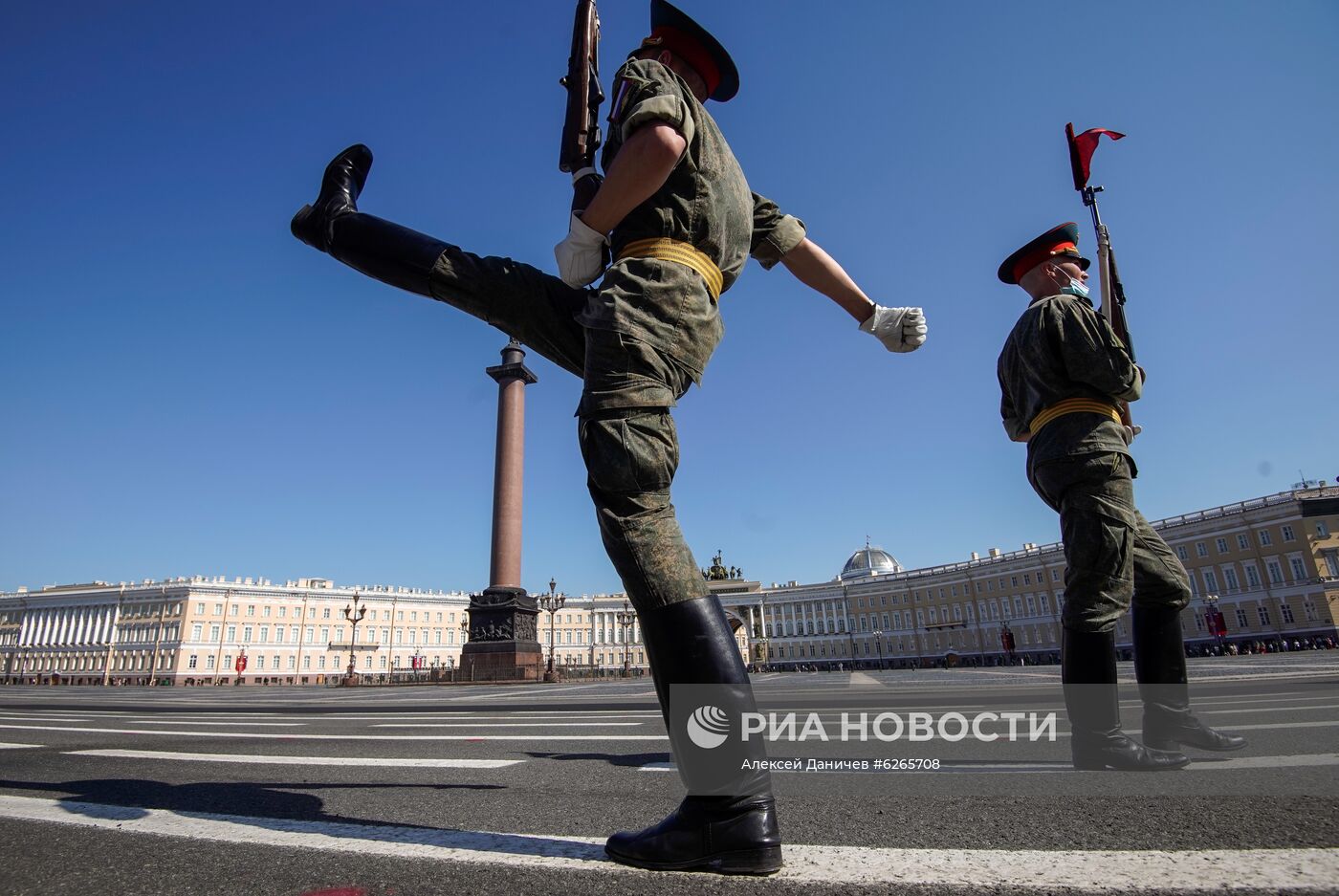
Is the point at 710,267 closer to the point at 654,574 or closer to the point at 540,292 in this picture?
the point at 540,292

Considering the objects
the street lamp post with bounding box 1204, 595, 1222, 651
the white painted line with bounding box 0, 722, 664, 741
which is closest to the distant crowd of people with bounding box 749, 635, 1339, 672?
the street lamp post with bounding box 1204, 595, 1222, 651

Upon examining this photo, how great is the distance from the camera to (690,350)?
180 cm

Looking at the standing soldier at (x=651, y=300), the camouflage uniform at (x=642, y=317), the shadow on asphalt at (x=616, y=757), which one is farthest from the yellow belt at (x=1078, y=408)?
the shadow on asphalt at (x=616, y=757)

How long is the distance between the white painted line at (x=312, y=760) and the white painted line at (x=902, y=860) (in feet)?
4.28

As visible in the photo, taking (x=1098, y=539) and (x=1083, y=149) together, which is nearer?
(x=1098, y=539)

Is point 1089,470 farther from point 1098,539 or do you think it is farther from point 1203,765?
point 1203,765

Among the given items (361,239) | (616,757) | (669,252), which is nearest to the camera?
(669,252)

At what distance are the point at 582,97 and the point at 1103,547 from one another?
2756 mm

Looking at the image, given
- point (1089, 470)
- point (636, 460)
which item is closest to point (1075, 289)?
point (1089, 470)

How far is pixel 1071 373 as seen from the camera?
2836 mm

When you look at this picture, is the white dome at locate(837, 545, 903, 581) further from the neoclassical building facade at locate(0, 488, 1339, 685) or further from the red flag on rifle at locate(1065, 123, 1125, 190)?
the red flag on rifle at locate(1065, 123, 1125, 190)

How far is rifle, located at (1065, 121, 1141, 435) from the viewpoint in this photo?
145 inches

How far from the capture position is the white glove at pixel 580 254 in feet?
6.02

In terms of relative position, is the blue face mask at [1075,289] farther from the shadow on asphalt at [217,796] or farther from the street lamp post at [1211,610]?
the street lamp post at [1211,610]
